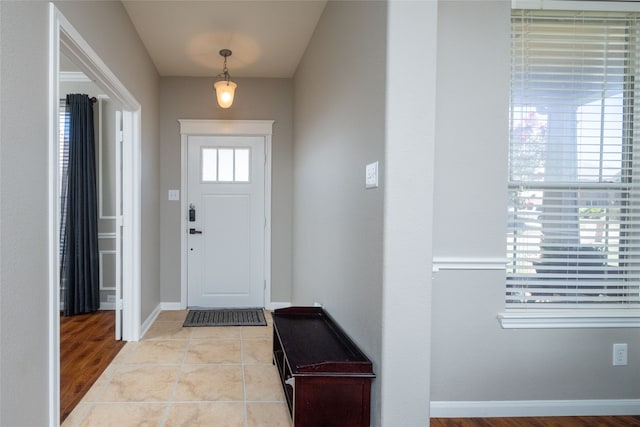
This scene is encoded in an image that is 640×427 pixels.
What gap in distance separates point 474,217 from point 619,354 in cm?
120

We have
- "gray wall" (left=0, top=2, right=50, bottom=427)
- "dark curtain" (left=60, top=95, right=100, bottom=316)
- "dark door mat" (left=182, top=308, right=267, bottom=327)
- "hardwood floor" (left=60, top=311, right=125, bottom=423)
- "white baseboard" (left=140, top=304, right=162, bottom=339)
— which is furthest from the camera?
"dark curtain" (left=60, top=95, right=100, bottom=316)

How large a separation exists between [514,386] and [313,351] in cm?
120

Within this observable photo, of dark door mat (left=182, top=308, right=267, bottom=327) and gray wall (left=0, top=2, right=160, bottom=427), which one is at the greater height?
gray wall (left=0, top=2, right=160, bottom=427)

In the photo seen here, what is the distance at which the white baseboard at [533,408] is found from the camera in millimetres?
2031

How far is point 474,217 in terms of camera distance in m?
2.02

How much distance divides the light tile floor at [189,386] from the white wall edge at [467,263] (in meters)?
1.22

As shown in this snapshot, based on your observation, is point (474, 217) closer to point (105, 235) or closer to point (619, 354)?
point (619, 354)

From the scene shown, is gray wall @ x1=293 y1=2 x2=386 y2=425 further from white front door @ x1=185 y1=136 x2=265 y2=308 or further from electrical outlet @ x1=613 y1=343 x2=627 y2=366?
electrical outlet @ x1=613 y1=343 x2=627 y2=366

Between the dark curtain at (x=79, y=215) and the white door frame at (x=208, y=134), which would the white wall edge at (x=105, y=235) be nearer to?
the dark curtain at (x=79, y=215)

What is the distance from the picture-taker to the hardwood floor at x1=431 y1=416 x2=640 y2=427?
198 centimetres

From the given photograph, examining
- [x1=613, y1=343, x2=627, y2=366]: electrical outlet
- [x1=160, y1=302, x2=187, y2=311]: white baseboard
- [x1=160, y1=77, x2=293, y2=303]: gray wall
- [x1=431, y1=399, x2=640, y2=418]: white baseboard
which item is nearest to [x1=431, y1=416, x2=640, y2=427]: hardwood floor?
[x1=431, y1=399, x2=640, y2=418]: white baseboard

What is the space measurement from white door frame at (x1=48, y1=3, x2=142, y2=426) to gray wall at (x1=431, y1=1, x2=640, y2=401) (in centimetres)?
190

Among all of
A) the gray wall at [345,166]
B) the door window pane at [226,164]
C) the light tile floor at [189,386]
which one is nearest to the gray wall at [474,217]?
the gray wall at [345,166]

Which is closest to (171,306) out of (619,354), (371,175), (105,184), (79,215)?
(79,215)
